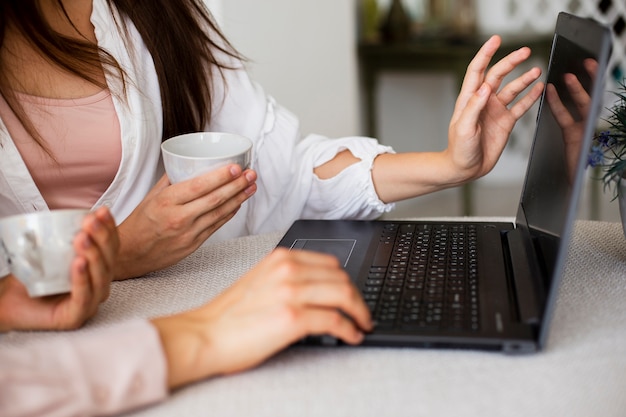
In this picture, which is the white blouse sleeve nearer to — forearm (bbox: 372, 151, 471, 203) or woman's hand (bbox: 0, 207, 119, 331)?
forearm (bbox: 372, 151, 471, 203)

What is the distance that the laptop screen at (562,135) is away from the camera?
66 cm

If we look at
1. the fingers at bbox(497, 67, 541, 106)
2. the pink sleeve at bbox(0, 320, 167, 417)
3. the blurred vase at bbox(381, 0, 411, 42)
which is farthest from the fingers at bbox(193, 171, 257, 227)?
the blurred vase at bbox(381, 0, 411, 42)

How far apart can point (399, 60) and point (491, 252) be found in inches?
91.2

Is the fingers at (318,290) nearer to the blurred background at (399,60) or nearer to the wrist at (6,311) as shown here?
the wrist at (6,311)

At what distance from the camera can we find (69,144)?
1158 mm

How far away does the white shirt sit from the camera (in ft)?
3.83

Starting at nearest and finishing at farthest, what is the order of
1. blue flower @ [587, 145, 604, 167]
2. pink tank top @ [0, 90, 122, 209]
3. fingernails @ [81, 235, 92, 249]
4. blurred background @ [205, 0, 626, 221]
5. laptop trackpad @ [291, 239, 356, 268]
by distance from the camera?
fingernails @ [81, 235, 92, 249] < blue flower @ [587, 145, 604, 167] < laptop trackpad @ [291, 239, 356, 268] < pink tank top @ [0, 90, 122, 209] < blurred background @ [205, 0, 626, 221]

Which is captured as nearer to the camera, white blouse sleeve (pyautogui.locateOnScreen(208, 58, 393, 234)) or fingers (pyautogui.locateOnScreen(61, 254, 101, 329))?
fingers (pyautogui.locateOnScreen(61, 254, 101, 329))

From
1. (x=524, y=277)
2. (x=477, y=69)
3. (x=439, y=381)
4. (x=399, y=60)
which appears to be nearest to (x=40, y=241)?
(x=439, y=381)

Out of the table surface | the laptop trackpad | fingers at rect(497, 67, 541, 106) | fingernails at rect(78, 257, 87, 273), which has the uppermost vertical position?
fingers at rect(497, 67, 541, 106)

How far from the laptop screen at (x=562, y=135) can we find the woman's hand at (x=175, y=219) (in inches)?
13.5

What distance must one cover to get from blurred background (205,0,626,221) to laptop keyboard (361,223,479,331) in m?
1.49

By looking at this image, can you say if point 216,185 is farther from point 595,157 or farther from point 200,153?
point 595,157

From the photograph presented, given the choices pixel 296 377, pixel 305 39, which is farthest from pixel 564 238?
pixel 305 39
